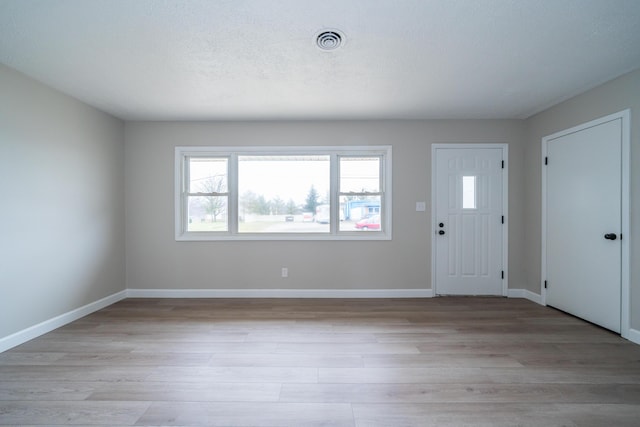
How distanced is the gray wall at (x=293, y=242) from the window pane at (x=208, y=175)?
0.89ft

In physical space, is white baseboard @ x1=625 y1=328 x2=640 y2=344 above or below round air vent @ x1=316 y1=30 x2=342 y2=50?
below

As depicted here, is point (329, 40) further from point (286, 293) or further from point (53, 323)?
point (53, 323)

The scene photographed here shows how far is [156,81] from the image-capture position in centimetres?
288

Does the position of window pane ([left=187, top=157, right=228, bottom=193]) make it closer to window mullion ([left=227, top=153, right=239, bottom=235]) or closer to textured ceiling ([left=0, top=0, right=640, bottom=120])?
window mullion ([left=227, top=153, right=239, bottom=235])

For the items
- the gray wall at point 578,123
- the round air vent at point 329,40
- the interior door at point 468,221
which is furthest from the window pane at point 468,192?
the round air vent at point 329,40

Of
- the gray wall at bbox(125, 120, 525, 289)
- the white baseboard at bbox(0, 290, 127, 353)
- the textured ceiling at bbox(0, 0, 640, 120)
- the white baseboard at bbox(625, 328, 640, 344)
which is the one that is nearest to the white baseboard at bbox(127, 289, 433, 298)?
the gray wall at bbox(125, 120, 525, 289)

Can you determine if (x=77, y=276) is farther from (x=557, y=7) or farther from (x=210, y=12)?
(x=557, y=7)

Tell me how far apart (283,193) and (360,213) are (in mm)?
1176

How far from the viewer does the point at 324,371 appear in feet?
7.35

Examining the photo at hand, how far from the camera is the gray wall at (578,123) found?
271cm

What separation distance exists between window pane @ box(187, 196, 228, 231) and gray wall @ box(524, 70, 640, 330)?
4336mm

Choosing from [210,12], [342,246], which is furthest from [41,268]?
[342,246]

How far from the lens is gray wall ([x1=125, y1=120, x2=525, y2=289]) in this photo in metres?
4.13

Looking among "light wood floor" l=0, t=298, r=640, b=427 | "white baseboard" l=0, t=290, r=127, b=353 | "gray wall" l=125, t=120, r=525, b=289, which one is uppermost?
"gray wall" l=125, t=120, r=525, b=289
